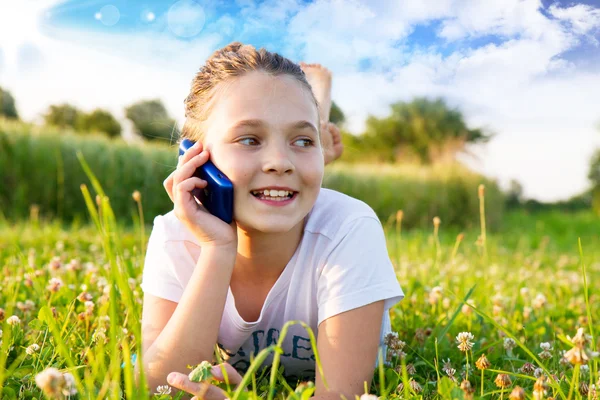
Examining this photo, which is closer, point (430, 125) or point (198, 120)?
point (198, 120)

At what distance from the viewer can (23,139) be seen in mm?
7949

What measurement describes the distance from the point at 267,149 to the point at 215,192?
0.67 ft

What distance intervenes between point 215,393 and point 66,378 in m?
0.50

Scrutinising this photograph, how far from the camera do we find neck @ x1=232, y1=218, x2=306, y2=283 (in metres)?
1.90

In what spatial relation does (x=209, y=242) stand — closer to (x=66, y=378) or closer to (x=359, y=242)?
(x=359, y=242)

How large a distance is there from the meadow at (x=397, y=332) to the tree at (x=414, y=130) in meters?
22.2

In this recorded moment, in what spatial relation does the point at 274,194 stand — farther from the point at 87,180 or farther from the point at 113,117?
the point at 113,117

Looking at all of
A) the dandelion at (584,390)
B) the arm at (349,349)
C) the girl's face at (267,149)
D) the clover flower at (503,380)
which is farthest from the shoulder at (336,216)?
the dandelion at (584,390)

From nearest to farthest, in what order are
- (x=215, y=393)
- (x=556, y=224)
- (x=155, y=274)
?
(x=215, y=393), (x=155, y=274), (x=556, y=224)

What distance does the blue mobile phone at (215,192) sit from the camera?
1.71 metres

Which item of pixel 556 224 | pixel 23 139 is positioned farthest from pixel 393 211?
pixel 23 139

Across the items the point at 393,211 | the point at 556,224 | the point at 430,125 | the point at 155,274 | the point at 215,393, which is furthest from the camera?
the point at 430,125

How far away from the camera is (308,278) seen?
189cm

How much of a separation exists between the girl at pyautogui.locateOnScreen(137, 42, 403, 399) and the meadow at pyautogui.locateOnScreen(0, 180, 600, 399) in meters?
0.12
